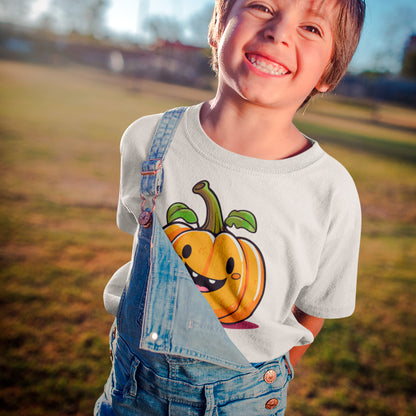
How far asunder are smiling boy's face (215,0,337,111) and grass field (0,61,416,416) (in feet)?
6.88

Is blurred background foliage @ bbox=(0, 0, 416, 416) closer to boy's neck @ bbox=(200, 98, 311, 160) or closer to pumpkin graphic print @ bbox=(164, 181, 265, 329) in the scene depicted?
boy's neck @ bbox=(200, 98, 311, 160)

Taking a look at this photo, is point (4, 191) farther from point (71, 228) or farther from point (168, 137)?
point (168, 137)

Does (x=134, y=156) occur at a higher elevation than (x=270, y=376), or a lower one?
higher

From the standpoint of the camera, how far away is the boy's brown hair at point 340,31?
109 cm

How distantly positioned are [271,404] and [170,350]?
41 centimetres

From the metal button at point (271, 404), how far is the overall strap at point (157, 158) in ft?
2.33

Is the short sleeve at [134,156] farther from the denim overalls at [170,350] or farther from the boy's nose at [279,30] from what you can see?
the boy's nose at [279,30]

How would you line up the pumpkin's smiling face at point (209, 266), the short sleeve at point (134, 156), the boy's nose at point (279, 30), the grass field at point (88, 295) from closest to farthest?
1. the boy's nose at point (279, 30)
2. the pumpkin's smiling face at point (209, 266)
3. the short sleeve at point (134, 156)
4. the grass field at point (88, 295)

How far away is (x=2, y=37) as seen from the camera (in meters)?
28.6

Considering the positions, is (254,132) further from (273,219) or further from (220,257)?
(220,257)

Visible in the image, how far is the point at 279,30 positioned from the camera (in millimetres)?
1018

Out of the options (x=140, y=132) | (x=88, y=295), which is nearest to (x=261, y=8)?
(x=140, y=132)

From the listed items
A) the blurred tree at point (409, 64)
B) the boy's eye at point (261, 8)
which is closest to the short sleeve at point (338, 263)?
the boy's eye at point (261, 8)

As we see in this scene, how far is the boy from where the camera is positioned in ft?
3.48
